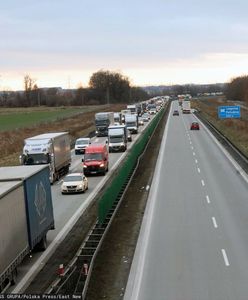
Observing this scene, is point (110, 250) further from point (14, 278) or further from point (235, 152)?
point (235, 152)

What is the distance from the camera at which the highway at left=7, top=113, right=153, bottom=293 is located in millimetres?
17922

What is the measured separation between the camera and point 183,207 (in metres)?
28.0

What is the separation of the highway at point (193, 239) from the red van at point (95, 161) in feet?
13.4

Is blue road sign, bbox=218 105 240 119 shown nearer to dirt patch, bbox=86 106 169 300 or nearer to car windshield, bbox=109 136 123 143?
car windshield, bbox=109 136 123 143

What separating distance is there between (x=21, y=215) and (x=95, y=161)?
81.0ft

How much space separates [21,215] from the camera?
17.2m

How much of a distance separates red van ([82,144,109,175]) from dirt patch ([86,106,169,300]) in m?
5.99

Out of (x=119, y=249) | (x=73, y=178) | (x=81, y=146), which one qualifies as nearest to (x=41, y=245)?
(x=119, y=249)

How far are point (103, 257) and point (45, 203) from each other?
2.97 meters

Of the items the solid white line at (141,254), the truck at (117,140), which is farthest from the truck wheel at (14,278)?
the truck at (117,140)

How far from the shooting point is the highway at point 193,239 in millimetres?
15852

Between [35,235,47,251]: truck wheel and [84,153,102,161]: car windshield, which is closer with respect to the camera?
[35,235,47,251]: truck wheel

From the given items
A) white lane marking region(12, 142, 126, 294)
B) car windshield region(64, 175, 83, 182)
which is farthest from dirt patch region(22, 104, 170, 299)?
car windshield region(64, 175, 83, 182)

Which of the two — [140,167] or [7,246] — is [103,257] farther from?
[140,167]
